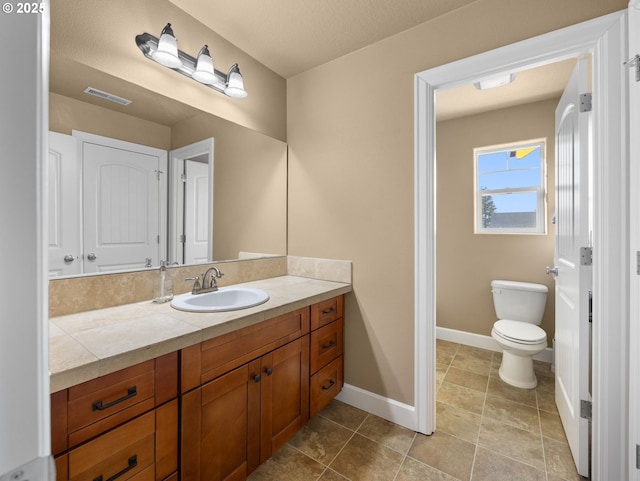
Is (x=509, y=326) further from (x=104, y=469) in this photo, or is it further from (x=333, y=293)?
(x=104, y=469)

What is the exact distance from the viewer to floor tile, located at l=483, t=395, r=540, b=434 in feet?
6.03

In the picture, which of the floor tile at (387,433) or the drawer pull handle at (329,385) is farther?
the drawer pull handle at (329,385)

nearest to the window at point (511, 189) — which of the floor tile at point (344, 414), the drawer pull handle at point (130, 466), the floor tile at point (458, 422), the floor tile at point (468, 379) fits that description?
the floor tile at point (468, 379)

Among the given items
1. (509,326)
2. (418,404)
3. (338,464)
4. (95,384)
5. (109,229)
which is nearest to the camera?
(95,384)

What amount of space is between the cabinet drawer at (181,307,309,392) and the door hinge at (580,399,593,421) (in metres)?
1.40

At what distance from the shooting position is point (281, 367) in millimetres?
1508

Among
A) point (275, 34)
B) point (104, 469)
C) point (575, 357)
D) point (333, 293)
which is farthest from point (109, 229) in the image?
point (575, 357)

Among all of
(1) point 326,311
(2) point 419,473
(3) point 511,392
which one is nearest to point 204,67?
(1) point 326,311

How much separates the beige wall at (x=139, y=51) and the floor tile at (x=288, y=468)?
6.55 ft

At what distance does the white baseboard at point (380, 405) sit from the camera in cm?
182

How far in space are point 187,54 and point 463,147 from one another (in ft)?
8.68

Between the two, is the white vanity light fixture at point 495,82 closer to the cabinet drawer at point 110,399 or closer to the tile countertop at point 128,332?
the tile countertop at point 128,332

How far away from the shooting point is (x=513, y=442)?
1.69 metres

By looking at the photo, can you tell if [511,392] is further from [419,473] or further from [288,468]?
[288,468]
